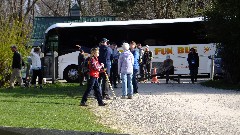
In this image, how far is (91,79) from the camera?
15.6 meters

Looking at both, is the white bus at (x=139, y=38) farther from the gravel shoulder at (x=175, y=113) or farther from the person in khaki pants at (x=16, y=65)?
the gravel shoulder at (x=175, y=113)

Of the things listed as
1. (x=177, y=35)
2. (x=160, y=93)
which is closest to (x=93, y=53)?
(x=160, y=93)

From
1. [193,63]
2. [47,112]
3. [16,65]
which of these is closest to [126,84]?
[47,112]

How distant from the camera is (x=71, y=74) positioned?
30.3 meters

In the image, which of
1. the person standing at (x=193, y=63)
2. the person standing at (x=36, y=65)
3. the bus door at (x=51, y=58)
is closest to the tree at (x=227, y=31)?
the person standing at (x=193, y=63)

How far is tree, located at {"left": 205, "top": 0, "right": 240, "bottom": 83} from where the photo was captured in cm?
2231

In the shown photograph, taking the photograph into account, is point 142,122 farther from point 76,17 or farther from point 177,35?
point 76,17

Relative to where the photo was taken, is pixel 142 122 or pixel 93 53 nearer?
pixel 142 122

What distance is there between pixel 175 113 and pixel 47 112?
3.41 metres

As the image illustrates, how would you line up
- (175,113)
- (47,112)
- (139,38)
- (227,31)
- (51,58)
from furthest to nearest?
(139,38), (51,58), (227,31), (175,113), (47,112)

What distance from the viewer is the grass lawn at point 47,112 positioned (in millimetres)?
11739

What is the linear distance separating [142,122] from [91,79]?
3361 mm

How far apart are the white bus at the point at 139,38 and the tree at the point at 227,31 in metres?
7.11

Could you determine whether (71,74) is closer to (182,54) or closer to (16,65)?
(182,54)
